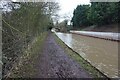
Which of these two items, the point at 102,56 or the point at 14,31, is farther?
the point at 102,56

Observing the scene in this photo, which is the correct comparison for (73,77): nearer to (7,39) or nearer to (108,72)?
(108,72)

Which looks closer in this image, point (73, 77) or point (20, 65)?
point (73, 77)

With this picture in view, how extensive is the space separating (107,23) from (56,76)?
4259 cm

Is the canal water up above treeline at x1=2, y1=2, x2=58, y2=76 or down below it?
below

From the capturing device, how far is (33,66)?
24.4 ft

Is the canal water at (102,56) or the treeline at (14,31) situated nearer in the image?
the treeline at (14,31)

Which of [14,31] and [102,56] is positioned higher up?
[14,31]

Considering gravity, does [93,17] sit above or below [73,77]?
above

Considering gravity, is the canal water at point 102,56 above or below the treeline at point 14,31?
below

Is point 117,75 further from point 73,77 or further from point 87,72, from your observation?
point 73,77

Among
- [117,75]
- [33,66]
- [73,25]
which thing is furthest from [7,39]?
[73,25]

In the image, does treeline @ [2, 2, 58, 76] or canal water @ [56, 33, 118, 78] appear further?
canal water @ [56, 33, 118, 78]

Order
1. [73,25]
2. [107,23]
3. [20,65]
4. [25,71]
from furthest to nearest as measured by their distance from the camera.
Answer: [73,25], [107,23], [20,65], [25,71]

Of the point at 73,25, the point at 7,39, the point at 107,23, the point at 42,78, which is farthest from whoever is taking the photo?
the point at 73,25
